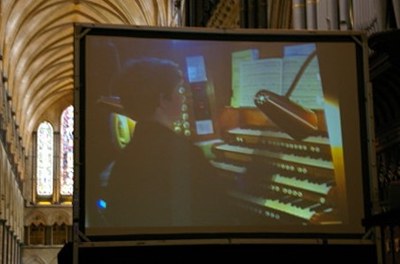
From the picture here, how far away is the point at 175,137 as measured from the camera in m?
8.34

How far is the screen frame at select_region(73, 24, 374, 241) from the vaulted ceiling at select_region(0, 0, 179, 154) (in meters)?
22.6

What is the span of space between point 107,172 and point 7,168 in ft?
99.7

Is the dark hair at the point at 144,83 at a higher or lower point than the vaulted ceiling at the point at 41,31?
lower

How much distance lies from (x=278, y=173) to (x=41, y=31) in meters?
35.9

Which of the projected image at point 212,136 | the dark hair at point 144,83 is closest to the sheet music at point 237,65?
the projected image at point 212,136

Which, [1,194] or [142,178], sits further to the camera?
[1,194]

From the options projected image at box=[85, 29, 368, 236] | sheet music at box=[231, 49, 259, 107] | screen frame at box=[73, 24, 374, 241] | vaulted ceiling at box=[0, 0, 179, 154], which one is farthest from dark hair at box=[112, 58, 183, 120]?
vaulted ceiling at box=[0, 0, 179, 154]

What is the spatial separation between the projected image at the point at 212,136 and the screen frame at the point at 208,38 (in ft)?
0.18

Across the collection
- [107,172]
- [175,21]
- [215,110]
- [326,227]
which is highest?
[175,21]

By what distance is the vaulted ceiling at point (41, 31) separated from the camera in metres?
35.9

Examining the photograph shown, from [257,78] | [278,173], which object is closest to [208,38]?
[257,78]

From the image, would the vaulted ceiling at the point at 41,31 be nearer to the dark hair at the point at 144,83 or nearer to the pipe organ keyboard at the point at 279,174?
the dark hair at the point at 144,83

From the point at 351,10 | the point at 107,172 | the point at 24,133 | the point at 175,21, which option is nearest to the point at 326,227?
the point at 107,172

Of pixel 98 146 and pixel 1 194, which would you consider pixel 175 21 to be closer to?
pixel 1 194
